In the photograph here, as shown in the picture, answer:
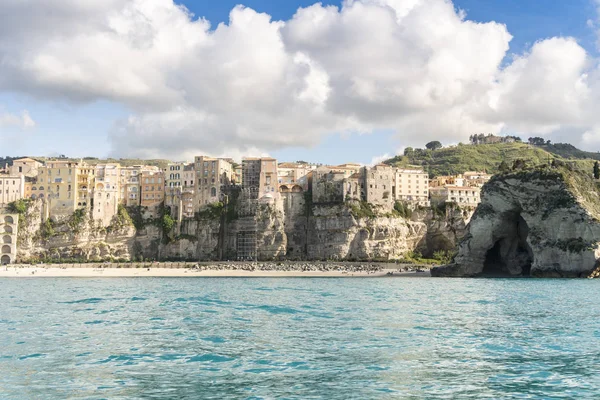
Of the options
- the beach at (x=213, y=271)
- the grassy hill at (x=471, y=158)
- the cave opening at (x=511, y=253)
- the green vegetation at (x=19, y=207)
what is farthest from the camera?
the grassy hill at (x=471, y=158)

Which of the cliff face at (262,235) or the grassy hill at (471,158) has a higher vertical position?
the grassy hill at (471,158)

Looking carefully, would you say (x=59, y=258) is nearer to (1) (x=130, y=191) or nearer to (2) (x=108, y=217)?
(2) (x=108, y=217)

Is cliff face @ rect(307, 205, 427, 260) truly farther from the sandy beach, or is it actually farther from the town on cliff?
the sandy beach

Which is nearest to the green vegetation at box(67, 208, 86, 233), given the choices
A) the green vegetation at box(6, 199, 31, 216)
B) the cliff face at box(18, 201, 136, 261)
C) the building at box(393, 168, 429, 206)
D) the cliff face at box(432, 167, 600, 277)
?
the cliff face at box(18, 201, 136, 261)

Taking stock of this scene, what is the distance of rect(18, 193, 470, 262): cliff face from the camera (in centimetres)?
9556

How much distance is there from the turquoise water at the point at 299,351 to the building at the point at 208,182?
217 ft

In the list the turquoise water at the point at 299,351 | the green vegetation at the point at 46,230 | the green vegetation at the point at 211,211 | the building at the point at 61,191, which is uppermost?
the building at the point at 61,191

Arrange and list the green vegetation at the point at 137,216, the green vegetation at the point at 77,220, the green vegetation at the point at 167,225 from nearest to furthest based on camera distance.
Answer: the green vegetation at the point at 77,220 < the green vegetation at the point at 167,225 < the green vegetation at the point at 137,216

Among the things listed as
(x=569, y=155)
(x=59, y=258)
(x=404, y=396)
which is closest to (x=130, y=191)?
(x=59, y=258)

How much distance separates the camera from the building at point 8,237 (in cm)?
9300

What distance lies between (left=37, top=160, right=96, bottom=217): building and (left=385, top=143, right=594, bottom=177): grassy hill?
75.7m

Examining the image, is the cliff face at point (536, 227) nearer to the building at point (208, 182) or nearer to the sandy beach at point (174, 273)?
the sandy beach at point (174, 273)

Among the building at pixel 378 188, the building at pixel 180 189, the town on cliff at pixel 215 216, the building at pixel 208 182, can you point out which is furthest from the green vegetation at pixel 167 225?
the building at pixel 378 188

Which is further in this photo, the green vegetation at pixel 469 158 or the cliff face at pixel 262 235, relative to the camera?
the green vegetation at pixel 469 158
